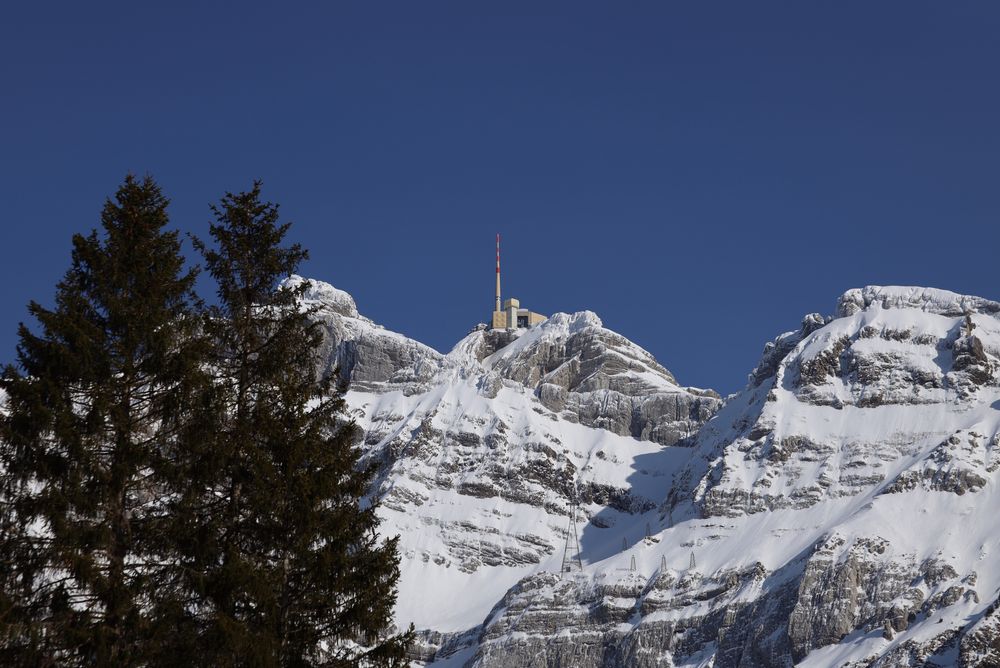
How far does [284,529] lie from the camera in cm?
3800

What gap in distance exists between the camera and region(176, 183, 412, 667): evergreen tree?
36375 millimetres

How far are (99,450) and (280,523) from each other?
4.43 meters

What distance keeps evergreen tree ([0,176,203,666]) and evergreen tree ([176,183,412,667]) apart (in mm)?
1047

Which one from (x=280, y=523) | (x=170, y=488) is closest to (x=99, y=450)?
(x=170, y=488)

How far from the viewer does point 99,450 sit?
36.1 meters

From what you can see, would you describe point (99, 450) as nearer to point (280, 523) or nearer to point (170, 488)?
point (170, 488)

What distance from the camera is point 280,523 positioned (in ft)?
125

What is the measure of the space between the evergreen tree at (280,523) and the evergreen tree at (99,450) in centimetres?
105

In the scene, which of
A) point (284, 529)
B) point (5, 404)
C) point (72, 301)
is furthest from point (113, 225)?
point (284, 529)

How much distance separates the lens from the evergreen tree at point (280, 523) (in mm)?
36375

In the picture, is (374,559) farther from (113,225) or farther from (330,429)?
(113,225)

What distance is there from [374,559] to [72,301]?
29.0 ft

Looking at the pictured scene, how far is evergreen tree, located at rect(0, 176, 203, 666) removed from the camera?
34656 millimetres

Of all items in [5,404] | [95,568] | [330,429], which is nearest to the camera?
[95,568]
